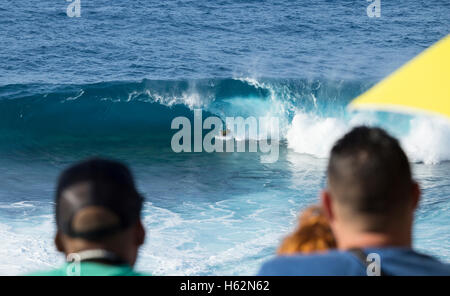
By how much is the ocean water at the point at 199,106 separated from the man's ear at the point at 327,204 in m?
5.59

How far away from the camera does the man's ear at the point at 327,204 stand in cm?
181

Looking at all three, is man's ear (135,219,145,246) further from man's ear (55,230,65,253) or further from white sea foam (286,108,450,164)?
white sea foam (286,108,450,164)

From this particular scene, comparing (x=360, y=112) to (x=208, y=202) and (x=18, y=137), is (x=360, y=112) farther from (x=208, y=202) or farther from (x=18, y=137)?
(x=18, y=137)

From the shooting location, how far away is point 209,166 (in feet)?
39.5

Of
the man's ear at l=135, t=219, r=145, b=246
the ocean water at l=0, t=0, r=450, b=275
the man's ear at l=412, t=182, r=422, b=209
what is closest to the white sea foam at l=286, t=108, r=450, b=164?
the ocean water at l=0, t=0, r=450, b=275

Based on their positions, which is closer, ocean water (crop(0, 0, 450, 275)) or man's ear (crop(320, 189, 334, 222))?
man's ear (crop(320, 189, 334, 222))

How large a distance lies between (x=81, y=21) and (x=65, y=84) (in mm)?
6523

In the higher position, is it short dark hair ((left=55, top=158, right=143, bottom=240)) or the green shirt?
short dark hair ((left=55, top=158, right=143, bottom=240))

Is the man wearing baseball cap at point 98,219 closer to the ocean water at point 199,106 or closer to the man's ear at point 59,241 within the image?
the man's ear at point 59,241

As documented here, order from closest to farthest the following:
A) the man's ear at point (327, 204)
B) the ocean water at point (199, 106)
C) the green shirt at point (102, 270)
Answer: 1. the green shirt at point (102, 270)
2. the man's ear at point (327, 204)
3. the ocean water at point (199, 106)

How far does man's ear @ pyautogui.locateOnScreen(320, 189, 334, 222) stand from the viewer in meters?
1.81

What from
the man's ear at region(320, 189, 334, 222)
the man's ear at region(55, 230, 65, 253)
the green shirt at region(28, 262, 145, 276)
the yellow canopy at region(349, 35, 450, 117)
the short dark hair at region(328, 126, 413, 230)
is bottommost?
the green shirt at region(28, 262, 145, 276)

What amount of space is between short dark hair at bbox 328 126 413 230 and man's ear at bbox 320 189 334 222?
0.03m

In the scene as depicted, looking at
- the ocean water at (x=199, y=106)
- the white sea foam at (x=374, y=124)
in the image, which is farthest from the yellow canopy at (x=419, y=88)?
the white sea foam at (x=374, y=124)
